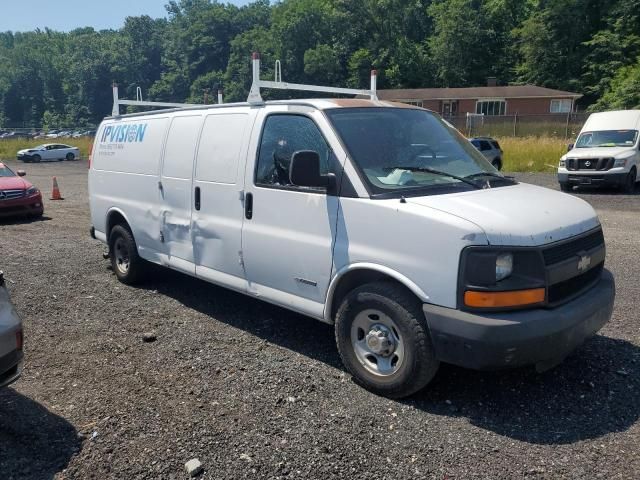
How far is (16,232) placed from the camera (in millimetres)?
11094

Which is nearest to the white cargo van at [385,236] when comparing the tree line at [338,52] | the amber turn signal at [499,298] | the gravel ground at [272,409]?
the amber turn signal at [499,298]

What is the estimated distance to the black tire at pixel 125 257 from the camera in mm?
6660

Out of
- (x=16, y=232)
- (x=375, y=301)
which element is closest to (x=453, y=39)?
(x=16, y=232)

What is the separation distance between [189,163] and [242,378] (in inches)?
90.7

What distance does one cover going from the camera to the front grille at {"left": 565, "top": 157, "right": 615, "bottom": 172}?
16.0m

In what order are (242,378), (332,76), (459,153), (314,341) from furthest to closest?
(332,76), (314,341), (459,153), (242,378)

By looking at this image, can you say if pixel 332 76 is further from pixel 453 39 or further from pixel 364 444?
pixel 364 444

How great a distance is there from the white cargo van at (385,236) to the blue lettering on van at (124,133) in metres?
0.82

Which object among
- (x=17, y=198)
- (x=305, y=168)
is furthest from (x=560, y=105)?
(x=305, y=168)

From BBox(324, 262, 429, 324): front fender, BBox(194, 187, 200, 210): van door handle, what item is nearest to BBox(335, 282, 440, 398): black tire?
BBox(324, 262, 429, 324): front fender

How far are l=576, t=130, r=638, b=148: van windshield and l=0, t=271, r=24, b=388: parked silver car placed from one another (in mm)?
17383

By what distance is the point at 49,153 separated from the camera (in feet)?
132

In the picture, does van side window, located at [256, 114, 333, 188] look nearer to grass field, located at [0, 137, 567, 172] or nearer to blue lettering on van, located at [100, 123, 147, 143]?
blue lettering on van, located at [100, 123, 147, 143]

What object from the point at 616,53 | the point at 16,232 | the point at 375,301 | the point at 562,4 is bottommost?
the point at 16,232
